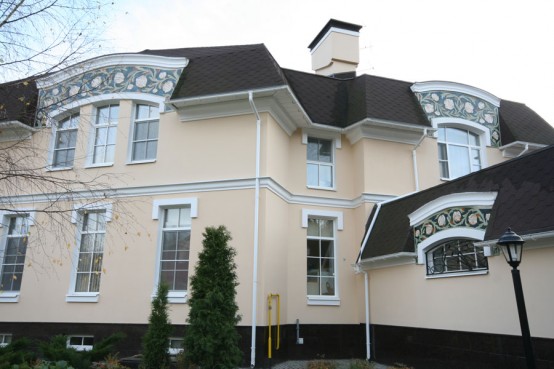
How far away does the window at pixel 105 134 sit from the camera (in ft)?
43.4

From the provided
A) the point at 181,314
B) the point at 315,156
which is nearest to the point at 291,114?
the point at 315,156

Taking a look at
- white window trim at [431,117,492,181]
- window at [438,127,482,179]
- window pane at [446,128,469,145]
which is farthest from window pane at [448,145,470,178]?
white window trim at [431,117,492,181]

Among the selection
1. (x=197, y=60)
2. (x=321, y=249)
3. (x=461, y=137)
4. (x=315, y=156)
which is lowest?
(x=321, y=249)

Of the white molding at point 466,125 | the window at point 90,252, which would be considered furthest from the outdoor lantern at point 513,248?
the window at point 90,252

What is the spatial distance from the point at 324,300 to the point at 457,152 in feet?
21.1

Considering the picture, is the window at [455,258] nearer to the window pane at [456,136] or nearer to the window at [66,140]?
the window pane at [456,136]

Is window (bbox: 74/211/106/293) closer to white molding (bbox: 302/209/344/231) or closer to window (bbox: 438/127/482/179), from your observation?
white molding (bbox: 302/209/344/231)

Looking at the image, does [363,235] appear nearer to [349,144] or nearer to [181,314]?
[349,144]

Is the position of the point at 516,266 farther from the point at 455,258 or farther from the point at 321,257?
the point at 321,257

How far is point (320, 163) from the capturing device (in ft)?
44.6

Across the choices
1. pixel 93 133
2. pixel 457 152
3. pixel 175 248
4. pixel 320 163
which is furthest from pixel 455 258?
pixel 93 133

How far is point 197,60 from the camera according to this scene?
12.9 metres

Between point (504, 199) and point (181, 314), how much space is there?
743cm

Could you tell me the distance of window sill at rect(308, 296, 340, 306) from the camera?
12.2m
